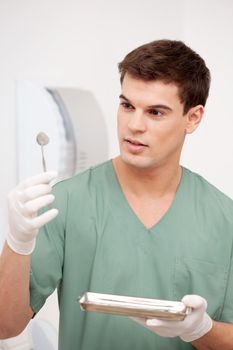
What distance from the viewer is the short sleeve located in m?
1.12

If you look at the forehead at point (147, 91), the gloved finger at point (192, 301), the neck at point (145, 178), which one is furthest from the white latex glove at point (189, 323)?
the forehead at point (147, 91)

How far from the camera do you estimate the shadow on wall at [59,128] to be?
169cm

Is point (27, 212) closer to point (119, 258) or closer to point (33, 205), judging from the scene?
point (33, 205)

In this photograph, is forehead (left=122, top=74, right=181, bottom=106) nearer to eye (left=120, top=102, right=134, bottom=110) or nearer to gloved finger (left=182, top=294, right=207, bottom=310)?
eye (left=120, top=102, right=134, bottom=110)

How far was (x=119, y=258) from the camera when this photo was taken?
1.18 meters

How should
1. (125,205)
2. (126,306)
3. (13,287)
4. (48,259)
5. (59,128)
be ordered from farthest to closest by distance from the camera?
(59,128)
(125,205)
(48,259)
(13,287)
(126,306)

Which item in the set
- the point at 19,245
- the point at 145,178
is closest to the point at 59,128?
the point at 145,178

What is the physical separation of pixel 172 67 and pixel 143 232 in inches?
15.4

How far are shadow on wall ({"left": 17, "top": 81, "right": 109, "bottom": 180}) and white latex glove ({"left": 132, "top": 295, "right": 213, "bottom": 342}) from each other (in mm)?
835

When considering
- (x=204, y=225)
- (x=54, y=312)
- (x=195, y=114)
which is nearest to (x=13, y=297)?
(x=204, y=225)

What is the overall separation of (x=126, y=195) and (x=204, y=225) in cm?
20

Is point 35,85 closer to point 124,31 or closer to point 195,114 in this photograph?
point 124,31

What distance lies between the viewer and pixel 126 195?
126cm

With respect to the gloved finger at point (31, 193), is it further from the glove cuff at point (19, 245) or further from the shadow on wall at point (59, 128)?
the shadow on wall at point (59, 128)
